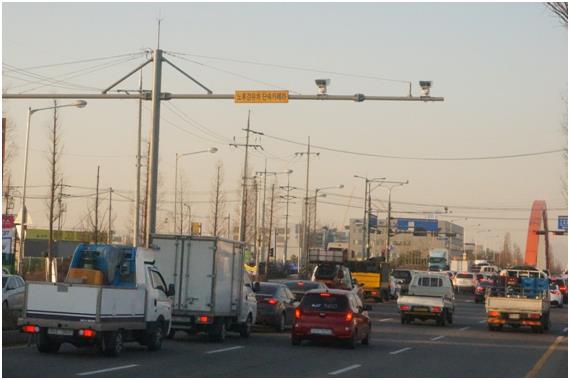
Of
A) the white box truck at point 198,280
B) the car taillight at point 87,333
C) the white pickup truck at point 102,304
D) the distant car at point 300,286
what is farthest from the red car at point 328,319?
the distant car at point 300,286

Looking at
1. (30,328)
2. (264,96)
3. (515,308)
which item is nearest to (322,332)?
(264,96)

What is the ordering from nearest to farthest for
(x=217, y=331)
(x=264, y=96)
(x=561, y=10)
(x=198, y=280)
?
(x=561, y=10) → (x=217, y=331) → (x=198, y=280) → (x=264, y=96)

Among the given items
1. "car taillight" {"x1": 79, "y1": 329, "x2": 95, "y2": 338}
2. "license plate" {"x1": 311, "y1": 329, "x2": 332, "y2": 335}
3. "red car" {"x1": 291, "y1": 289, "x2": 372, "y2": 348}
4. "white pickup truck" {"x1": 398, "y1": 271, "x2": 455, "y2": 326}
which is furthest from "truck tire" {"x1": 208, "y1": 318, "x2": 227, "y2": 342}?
"white pickup truck" {"x1": 398, "y1": 271, "x2": 455, "y2": 326}

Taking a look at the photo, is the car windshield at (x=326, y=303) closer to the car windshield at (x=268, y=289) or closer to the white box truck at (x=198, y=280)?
the white box truck at (x=198, y=280)

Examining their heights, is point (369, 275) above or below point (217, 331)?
above

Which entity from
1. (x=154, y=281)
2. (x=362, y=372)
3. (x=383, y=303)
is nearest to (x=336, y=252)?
(x=383, y=303)

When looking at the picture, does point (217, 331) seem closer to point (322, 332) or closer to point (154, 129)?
point (322, 332)

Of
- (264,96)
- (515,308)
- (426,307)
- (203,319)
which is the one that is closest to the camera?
(203,319)

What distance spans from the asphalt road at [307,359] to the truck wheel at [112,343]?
268mm

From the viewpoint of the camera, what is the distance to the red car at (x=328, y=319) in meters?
28.1

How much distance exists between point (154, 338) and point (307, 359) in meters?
3.56

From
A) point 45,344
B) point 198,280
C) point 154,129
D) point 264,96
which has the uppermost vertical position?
point 264,96

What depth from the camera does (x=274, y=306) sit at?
35.3 metres

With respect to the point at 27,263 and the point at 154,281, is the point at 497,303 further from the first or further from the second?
the point at 27,263
